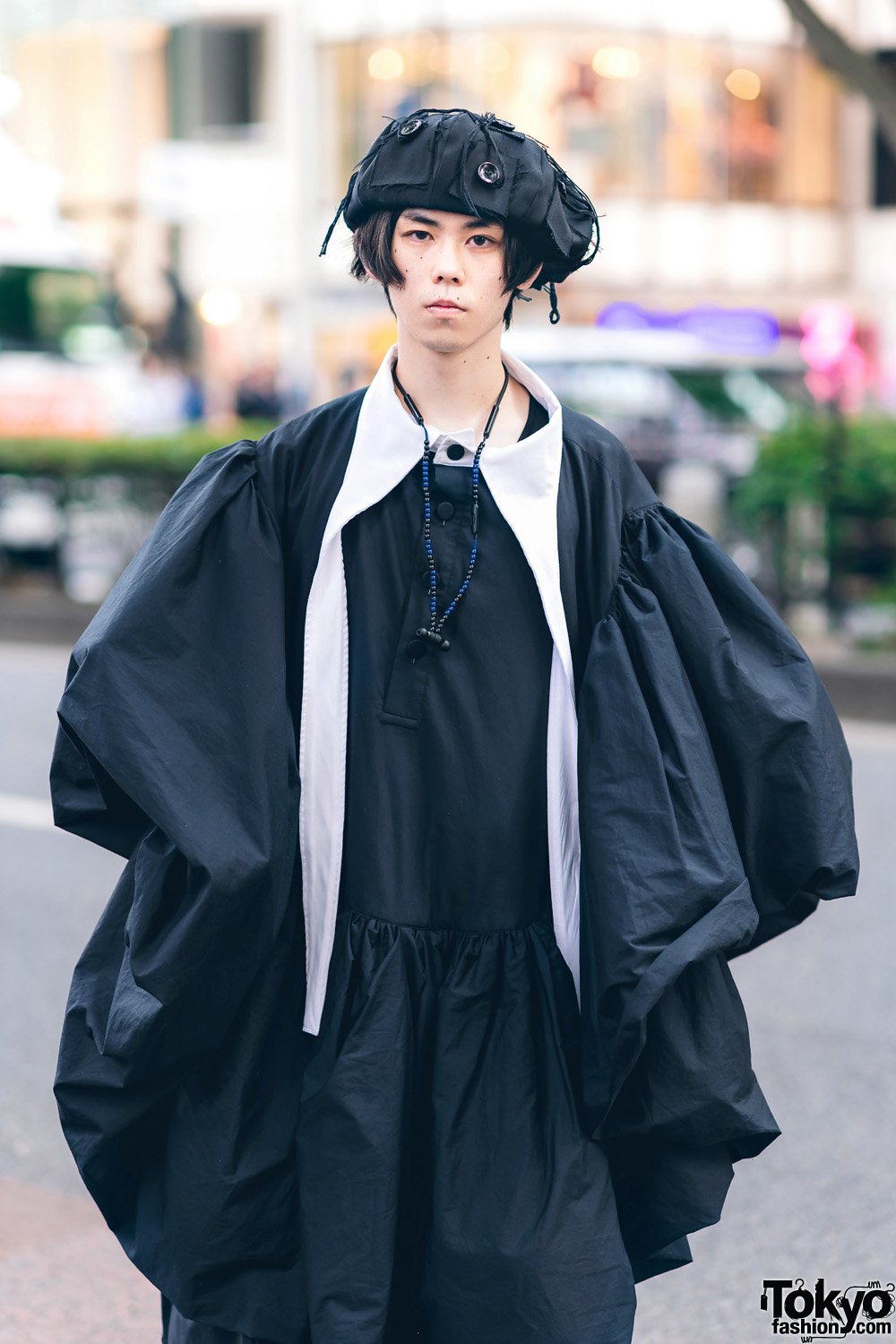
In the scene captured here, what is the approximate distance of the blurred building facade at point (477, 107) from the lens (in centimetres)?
2833

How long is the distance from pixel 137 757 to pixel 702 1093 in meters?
0.75

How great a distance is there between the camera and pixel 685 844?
2.09 m

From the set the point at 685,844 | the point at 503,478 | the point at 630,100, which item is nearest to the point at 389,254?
the point at 503,478

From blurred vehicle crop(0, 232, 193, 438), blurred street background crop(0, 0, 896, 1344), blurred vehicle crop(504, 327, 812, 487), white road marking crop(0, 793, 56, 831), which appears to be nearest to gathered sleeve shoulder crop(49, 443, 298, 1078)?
blurred street background crop(0, 0, 896, 1344)

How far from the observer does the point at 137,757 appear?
2070 millimetres

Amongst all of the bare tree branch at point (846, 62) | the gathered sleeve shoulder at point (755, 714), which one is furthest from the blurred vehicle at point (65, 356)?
the gathered sleeve shoulder at point (755, 714)

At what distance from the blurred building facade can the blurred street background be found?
0.19 ft

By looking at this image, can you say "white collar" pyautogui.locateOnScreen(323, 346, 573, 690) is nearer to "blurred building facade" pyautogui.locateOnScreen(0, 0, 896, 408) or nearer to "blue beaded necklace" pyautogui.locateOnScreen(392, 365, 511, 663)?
"blue beaded necklace" pyautogui.locateOnScreen(392, 365, 511, 663)

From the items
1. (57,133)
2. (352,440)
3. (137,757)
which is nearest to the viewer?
(137,757)

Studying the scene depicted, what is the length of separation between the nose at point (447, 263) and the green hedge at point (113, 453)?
400 inches

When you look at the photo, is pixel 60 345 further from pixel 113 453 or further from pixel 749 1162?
pixel 749 1162

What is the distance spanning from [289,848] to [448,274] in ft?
2.26

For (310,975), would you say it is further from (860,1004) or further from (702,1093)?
(860,1004)

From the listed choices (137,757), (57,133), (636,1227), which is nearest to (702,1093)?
(636,1227)
